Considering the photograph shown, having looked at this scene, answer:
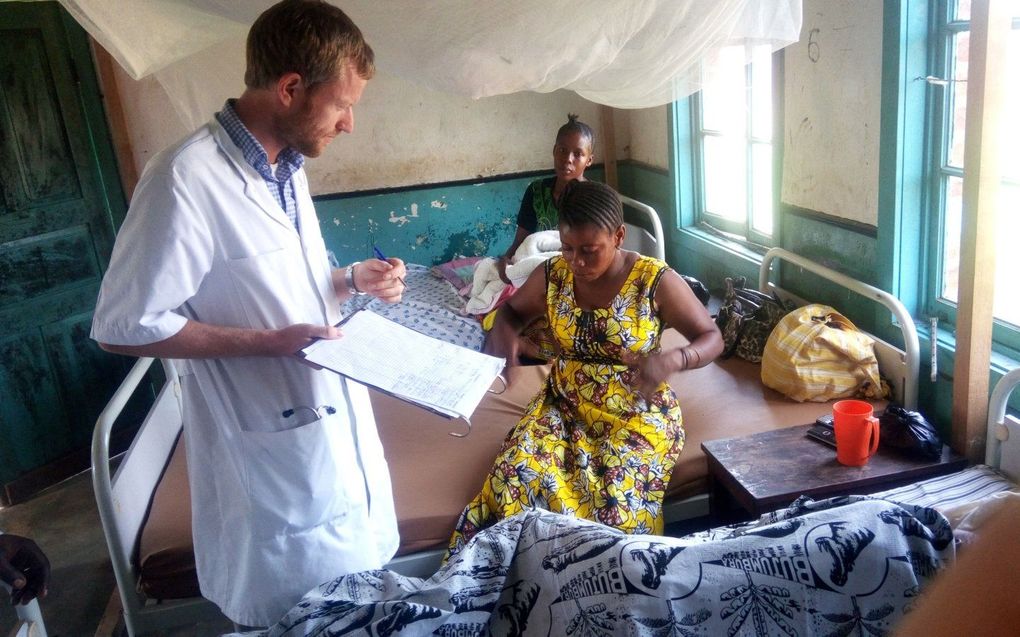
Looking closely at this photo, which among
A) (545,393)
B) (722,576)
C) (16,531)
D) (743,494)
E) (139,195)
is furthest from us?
(16,531)

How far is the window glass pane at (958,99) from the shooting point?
89.0 inches

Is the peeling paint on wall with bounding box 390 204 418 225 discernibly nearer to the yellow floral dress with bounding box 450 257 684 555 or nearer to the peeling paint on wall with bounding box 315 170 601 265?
the peeling paint on wall with bounding box 315 170 601 265

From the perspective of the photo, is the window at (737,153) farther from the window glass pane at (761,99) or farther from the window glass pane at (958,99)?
the window glass pane at (958,99)

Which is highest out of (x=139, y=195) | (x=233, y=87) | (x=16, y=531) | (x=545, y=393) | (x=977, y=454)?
(x=233, y=87)

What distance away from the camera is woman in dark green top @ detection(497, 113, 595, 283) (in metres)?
3.62

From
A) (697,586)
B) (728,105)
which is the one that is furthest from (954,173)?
(697,586)

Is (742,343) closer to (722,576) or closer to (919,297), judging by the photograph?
(919,297)

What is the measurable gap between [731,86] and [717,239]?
720 millimetres

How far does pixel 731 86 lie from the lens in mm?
3693

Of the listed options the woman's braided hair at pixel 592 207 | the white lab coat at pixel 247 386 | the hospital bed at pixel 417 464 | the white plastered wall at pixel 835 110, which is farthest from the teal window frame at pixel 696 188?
the white lab coat at pixel 247 386

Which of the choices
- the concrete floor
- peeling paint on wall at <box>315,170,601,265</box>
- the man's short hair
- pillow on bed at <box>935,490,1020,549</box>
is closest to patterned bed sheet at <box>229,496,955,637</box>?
pillow on bed at <box>935,490,1020,549</box>

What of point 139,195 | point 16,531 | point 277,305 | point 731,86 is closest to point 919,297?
point 731,86

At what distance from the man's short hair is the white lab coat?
18cm

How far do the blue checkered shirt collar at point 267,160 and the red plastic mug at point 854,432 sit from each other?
1389mm
